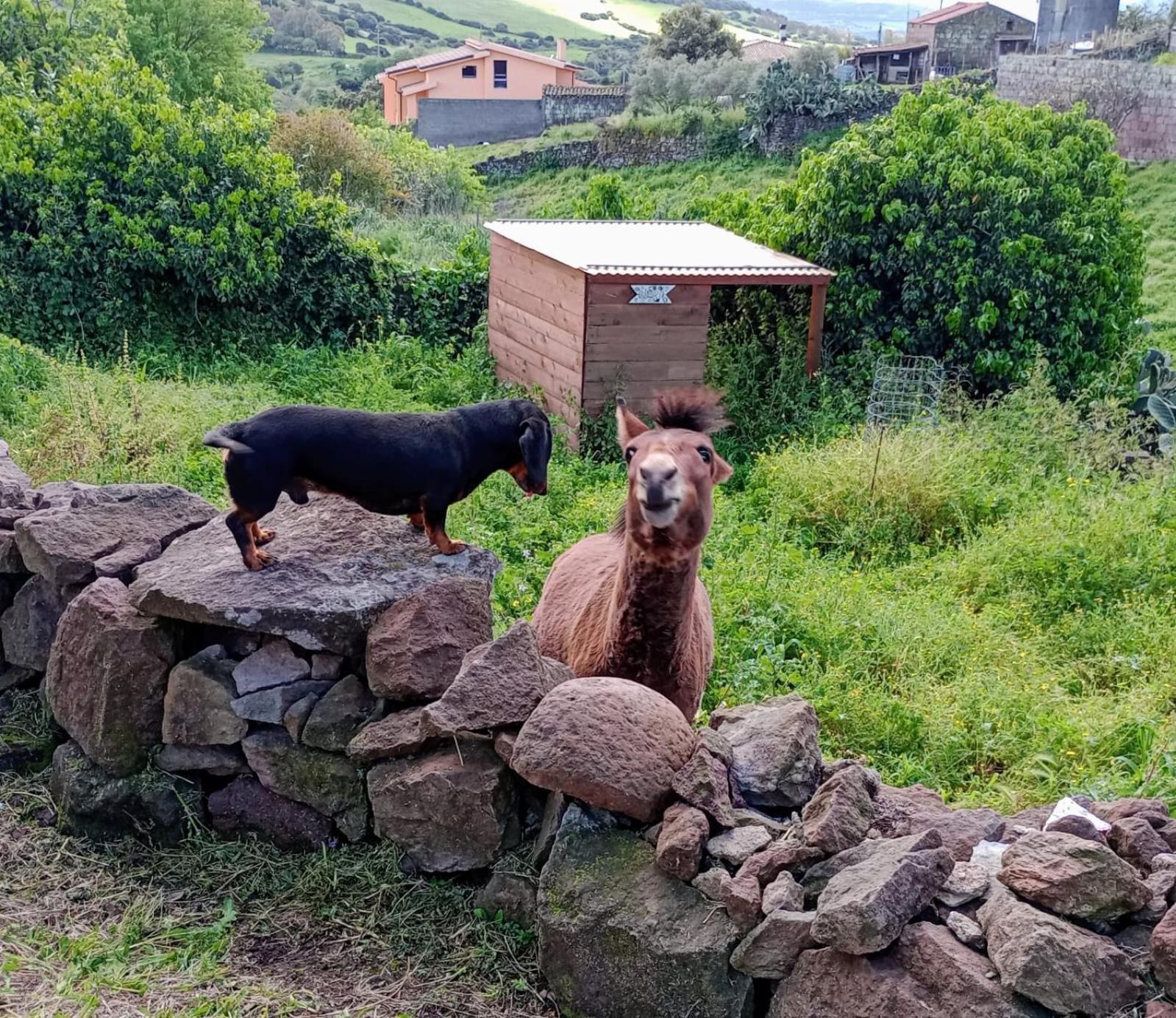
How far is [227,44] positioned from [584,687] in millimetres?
40016

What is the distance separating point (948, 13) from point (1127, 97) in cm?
3302

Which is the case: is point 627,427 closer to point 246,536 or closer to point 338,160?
point 246,536

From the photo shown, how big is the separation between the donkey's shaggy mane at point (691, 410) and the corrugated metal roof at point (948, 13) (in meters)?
57.7

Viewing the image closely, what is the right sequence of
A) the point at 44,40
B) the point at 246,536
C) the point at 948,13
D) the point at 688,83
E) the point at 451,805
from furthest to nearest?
the point at 948,13, the point at 688,83, the point at 44,40, the point at 246,536, the point at 451,805

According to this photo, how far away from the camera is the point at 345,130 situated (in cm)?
2888

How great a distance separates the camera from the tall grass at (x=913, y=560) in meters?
6.10

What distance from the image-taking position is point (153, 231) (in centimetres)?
1420

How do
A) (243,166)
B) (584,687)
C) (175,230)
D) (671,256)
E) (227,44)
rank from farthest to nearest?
(227,44) < (243,166) < (175,230) < (671,256) < (584,687)

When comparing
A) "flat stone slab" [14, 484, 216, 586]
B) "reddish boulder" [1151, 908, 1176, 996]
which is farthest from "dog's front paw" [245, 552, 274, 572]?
"reddish boulder" [1151, 908, 1176, 996]

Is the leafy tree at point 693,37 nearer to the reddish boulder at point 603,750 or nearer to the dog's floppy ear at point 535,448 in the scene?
the dog's floppy ear at point 535,448

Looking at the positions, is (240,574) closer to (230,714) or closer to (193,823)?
(230,714)

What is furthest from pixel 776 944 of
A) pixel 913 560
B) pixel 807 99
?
pixel 807 99

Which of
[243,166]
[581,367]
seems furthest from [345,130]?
[581,367]

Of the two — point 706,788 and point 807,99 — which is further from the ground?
point 807,99
